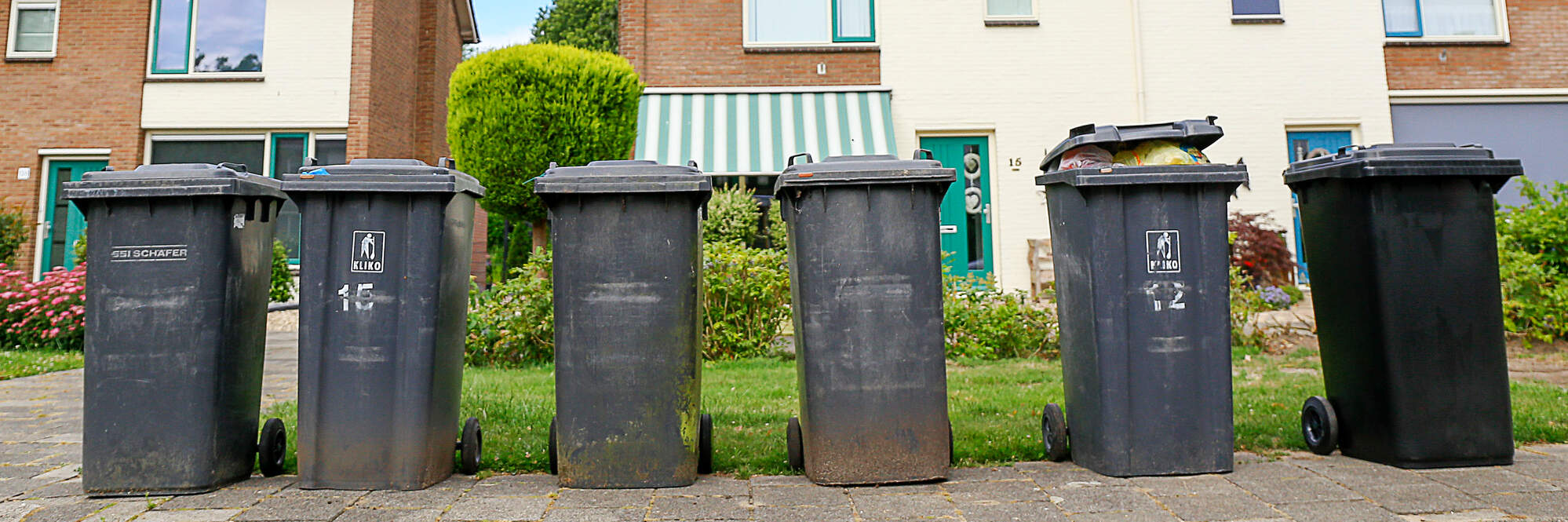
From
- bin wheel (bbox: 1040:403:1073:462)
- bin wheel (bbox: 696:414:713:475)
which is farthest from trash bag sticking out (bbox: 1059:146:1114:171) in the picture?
bin wheel (bbox: 696:414:713:475)

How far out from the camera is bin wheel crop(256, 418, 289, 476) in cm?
338

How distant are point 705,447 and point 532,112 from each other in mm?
6278

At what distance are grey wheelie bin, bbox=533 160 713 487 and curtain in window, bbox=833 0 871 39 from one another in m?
8.53

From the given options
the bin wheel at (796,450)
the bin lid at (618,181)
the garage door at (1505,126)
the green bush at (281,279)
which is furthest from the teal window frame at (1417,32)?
the green bush at (281,279)

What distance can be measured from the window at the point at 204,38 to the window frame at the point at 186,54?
1 cm

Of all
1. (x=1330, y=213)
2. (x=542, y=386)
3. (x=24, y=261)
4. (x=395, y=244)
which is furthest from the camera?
(x=24, y=261)

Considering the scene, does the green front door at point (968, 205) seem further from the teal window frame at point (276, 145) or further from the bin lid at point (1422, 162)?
the teal window frame at point (276, 145)

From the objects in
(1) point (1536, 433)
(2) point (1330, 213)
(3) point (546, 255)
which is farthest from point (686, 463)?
(3) point (546, 255)

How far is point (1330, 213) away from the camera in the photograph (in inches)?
141

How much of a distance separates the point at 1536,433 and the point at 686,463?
12.9 feet

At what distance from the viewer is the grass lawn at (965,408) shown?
12.0 feet

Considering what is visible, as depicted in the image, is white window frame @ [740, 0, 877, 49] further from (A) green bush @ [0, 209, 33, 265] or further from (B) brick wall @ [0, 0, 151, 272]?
(A) green bush @ [0, 209, 33, 265]

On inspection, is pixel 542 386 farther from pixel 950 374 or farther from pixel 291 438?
pixel 950 374

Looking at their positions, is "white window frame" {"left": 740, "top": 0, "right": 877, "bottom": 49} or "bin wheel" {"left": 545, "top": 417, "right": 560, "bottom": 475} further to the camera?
"white window frame" {"left": 740, "top": 0, "right": 877, "bottom": 49}
